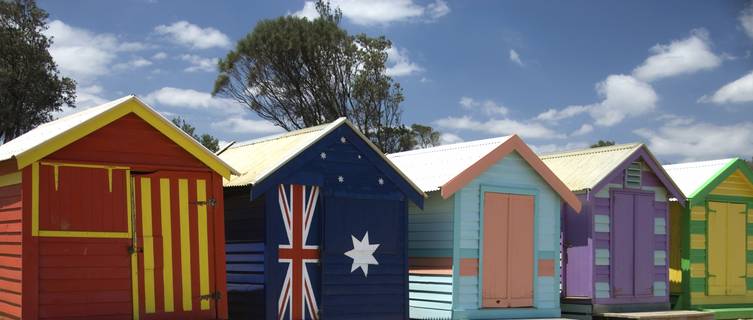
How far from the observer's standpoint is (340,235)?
45.6 feet

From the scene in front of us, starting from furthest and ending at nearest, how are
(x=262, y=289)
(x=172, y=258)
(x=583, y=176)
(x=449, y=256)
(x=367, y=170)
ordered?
(x=583, y=176), (x=449, y=256), (x=367, y=170), (x=262, y=289), (x=172, y=258)

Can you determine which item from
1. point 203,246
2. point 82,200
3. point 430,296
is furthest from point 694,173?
point 82,200

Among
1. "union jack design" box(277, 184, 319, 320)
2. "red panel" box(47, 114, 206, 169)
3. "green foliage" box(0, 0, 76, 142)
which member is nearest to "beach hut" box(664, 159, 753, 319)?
"union jack design" box(277, 184, 319, 320)

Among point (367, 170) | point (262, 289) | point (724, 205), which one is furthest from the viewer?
point (724, 205)

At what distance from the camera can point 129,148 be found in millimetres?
11828

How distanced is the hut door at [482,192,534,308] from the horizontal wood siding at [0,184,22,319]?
7.95m

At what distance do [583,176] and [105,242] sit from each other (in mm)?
10376

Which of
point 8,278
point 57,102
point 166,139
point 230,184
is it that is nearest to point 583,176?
point 230,184

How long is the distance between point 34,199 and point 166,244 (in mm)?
1869

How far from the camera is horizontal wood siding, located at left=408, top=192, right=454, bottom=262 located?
15.6 metres

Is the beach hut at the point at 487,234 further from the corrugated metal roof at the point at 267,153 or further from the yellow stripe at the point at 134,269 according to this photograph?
the yellow stripe at the point at 134,269

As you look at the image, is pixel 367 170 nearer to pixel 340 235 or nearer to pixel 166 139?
pixel 340 235

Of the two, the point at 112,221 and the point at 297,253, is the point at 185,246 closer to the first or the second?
the point at 112,221

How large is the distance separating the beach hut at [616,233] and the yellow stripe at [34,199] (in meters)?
10.7
